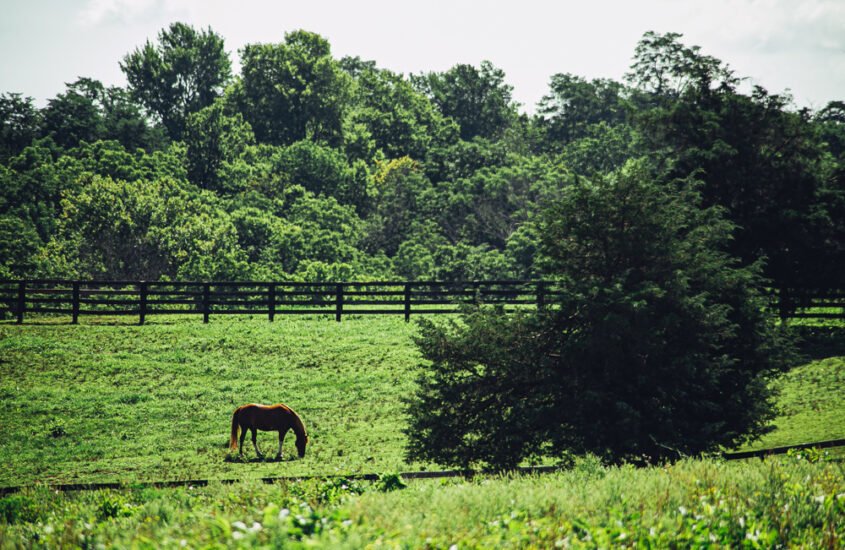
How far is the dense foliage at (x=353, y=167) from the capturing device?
3002 cm

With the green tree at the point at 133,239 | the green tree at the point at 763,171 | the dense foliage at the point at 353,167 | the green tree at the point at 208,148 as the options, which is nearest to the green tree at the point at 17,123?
the dense foliage at the point at 353,167

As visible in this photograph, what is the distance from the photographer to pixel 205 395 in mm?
21875

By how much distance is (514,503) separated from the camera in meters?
6.91

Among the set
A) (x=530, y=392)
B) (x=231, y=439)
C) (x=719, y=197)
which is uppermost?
(x=719, y=197)

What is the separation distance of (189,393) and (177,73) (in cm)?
7948

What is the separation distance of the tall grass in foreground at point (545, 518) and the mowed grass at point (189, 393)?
7.67m

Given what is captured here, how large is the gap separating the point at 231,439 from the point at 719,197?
20736mm

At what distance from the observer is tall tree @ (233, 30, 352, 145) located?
8394 centimetres

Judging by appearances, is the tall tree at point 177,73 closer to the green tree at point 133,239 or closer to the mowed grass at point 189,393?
the green tree at point 133,239

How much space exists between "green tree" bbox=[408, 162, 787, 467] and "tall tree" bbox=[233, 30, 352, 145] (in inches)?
2761

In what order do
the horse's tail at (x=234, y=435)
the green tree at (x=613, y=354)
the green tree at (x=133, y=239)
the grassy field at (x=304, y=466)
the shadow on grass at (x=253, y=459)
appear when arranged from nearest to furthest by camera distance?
the grassy field at (x=304, y=466) → the green tree at (x=613, y=354) → the shadow on grass at (x=253, y=459) → the horse's tail at (x=234, y=435) → the green tree at (x=133, y=239)

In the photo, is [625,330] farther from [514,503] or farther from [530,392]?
[514,503]

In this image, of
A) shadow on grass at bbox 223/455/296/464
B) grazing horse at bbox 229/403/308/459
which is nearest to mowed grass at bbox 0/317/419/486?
shadow on grass at bbox 223/455/296/464

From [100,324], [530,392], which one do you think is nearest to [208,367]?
[100,324]
